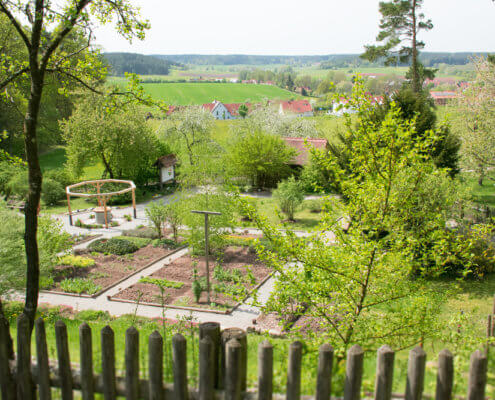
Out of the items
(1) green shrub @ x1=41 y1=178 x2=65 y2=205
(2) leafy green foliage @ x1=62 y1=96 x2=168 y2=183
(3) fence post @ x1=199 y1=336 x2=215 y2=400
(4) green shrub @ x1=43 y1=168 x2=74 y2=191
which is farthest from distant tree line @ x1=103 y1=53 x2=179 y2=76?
(3) fence post @ x1=199 y1=336 x2=215 y2=400

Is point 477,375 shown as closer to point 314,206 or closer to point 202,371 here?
point 202,371

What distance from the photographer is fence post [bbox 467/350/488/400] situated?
8.94ft

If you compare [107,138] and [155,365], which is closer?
[155,365]

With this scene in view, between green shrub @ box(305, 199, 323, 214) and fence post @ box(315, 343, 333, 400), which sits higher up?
fence post @ box(315, 343, 333, 400)

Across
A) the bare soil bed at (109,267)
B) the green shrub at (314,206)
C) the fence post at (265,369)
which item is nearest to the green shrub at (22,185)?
the fence post at (265,369)

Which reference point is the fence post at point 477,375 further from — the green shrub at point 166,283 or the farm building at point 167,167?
the farm building at point 167,167

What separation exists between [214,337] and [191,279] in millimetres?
12291

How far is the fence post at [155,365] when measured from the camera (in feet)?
10.5

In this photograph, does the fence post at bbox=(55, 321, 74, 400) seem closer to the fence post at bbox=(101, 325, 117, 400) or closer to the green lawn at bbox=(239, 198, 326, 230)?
the fence post at bbox=(101, 325, 117, 400)

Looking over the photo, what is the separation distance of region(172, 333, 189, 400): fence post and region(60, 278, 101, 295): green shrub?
1158 centimetres

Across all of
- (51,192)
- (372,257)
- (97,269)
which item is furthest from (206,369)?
(51,192)

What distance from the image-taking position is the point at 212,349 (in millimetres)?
3170

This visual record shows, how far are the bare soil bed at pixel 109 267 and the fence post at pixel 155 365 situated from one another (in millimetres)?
11610

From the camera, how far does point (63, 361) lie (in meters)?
→ 3.48
